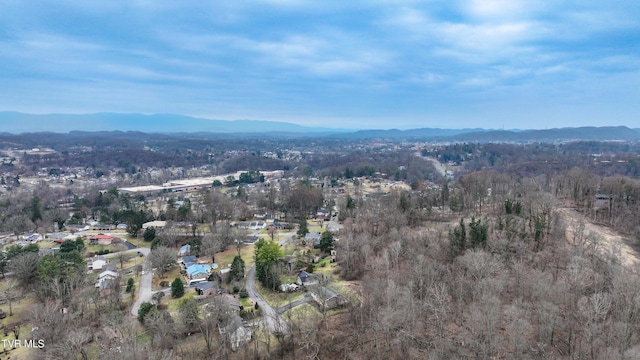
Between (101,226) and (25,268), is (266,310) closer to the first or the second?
(25,268)

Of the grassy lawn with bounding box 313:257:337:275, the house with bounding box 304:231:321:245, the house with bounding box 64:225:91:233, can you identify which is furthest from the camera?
the house with bounding box 64:225:91:233

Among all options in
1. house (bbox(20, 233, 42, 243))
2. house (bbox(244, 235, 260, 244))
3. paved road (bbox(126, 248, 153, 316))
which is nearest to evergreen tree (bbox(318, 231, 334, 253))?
house (bbox(244, 235, 260, 244))

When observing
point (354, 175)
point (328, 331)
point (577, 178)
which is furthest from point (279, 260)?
point (354, 175)

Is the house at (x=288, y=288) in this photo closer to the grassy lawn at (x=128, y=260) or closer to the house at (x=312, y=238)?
the house at (x=312, y=238)

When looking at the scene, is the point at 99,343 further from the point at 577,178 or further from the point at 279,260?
the point at 577,178

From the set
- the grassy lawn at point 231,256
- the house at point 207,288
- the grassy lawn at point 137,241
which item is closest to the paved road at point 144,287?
the house at point 207,288

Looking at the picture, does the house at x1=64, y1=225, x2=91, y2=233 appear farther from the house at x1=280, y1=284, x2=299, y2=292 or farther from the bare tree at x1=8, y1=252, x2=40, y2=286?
the house at x1=280, y1=284, x2=299, y2=292

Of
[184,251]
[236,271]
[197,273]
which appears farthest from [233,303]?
[184,251]
